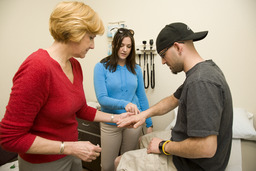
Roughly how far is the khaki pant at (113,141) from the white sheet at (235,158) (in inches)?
32.2

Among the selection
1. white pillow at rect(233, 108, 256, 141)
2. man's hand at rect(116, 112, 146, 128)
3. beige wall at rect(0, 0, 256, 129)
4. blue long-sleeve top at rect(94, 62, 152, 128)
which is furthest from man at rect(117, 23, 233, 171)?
beige wall at rect(0, 0, 256, 129)

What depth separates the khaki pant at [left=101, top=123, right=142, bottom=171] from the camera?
60.4 inches

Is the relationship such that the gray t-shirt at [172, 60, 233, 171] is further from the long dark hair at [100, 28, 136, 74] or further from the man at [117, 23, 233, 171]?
the long dark hair at [100, 28, 136, 74]

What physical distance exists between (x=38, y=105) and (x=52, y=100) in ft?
0.25

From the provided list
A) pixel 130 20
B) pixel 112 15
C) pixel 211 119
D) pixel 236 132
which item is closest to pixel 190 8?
pixel 130 20

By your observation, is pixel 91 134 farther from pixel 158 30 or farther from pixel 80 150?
pixel 158 30

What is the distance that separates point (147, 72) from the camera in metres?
2.22

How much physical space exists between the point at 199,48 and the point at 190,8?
0.47 meters

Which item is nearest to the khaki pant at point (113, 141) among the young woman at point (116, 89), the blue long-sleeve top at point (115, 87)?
the young woman at point (116, 89)

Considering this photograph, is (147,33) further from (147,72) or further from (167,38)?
(167,38)

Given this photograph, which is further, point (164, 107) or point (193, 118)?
point (164, 107)

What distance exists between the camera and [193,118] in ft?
2.48

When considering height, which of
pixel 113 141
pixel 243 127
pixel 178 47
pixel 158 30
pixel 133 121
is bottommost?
pixel 113 141

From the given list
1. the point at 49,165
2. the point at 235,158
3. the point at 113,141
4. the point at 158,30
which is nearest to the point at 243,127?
the point at 235,158
